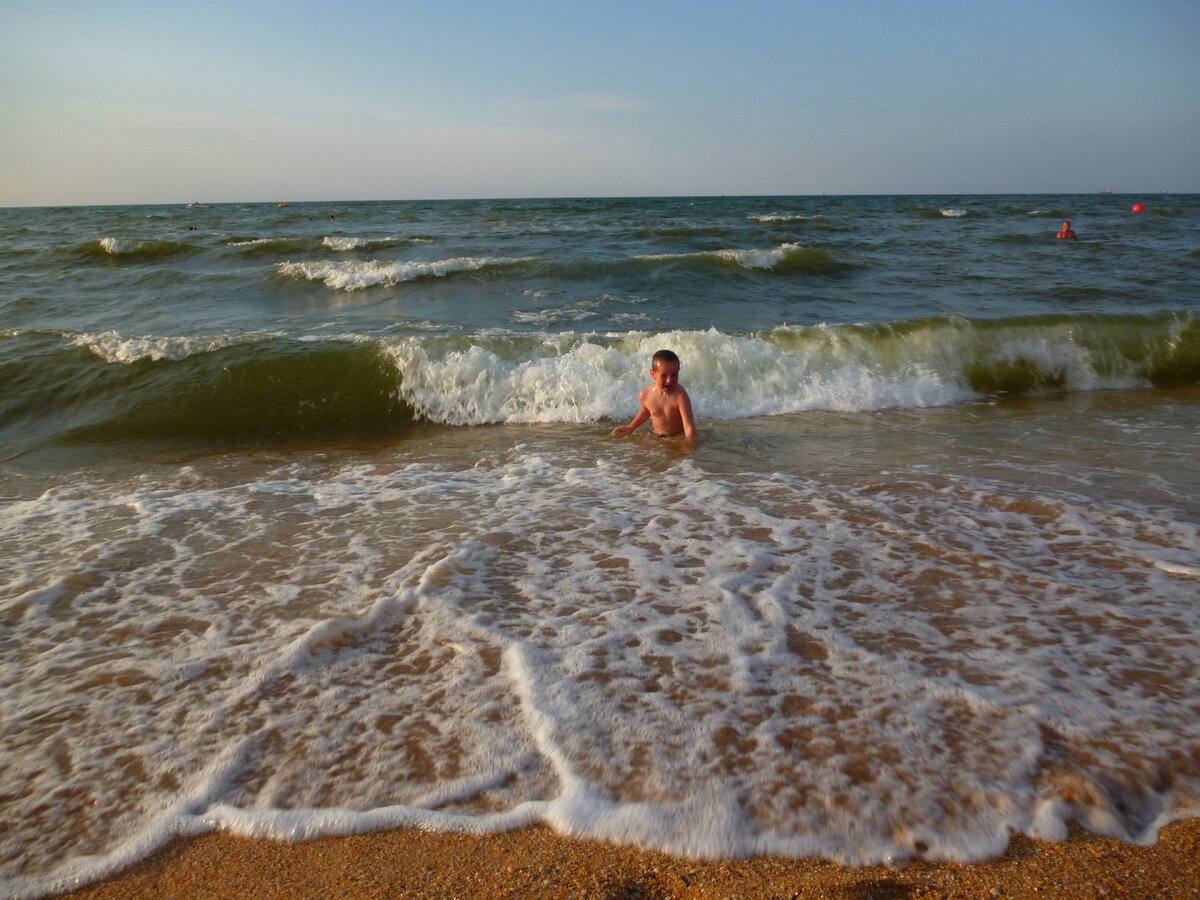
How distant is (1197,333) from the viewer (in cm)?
898

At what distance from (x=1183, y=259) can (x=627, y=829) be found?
1918 cm

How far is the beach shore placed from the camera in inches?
65.7

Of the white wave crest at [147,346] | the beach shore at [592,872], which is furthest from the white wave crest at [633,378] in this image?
the beach shore at [592,872]

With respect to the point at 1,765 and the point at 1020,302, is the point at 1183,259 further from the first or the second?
the point at 1,765

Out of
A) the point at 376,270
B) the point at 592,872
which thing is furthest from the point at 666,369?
the point at 376,270

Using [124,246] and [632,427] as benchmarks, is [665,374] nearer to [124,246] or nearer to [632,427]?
[632,427]

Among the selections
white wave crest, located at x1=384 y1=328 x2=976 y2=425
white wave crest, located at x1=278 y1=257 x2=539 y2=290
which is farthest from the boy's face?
white wave crest, located at x1=278 y1=257 x2=539 y2=290

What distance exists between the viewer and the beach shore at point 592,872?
1668mm

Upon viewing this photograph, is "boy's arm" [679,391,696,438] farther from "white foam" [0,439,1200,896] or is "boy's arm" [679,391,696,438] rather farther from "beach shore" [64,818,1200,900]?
"beach shore" [64,818,1200,900]

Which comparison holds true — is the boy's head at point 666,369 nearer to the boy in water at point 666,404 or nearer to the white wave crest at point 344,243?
the boy in water at point 666,404

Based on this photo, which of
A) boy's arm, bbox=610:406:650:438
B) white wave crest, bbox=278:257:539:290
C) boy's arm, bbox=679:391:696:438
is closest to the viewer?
boy's arm, bbox=679:391:696:438

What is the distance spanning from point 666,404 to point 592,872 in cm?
446

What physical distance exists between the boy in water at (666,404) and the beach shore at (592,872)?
13.8ft

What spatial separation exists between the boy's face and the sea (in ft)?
1.72
